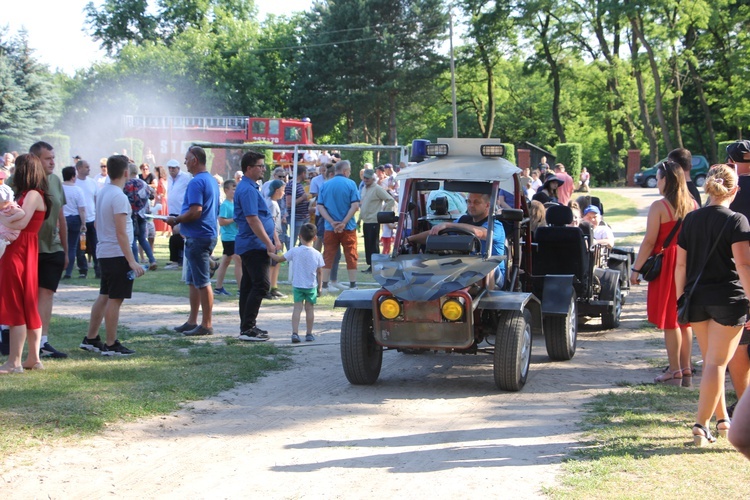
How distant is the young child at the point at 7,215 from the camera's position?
24.3 ft

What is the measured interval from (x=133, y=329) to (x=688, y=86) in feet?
182

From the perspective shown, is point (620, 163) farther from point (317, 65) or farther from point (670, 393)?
point (670, 393)

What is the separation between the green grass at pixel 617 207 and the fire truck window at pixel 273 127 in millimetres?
17724

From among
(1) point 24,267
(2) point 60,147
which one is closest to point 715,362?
(1) point 24,267

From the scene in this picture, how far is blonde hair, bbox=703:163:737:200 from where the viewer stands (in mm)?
5898

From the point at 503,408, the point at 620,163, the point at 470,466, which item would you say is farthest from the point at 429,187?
the point at 620,163

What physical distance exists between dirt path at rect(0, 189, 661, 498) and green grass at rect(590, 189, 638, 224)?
2162 centimetres

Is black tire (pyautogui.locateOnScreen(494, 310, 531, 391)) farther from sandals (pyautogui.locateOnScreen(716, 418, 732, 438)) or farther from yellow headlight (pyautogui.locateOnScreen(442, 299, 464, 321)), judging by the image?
sandals (pyautogui.locateOnScreen(716, 418, 732, 438))

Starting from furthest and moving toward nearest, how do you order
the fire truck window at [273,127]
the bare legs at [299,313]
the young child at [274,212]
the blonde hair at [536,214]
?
the fire truck window at [273,127] → the young child at [274,212] → the blonde hair at [536,214] → the bare legs at [299,313]

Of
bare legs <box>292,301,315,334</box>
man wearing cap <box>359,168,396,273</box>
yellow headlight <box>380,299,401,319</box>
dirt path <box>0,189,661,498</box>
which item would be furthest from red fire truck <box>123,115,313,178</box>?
yellow headlight <box>380,299,401,319</box>

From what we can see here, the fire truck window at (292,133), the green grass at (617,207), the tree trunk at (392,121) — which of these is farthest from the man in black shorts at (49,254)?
the tree trunk at (392,121)

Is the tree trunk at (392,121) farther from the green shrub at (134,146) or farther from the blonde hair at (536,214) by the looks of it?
the blonde hair at (536,214)

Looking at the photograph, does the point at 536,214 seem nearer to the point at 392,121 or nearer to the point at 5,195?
the point at 5,195

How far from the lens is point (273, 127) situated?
160 ft
